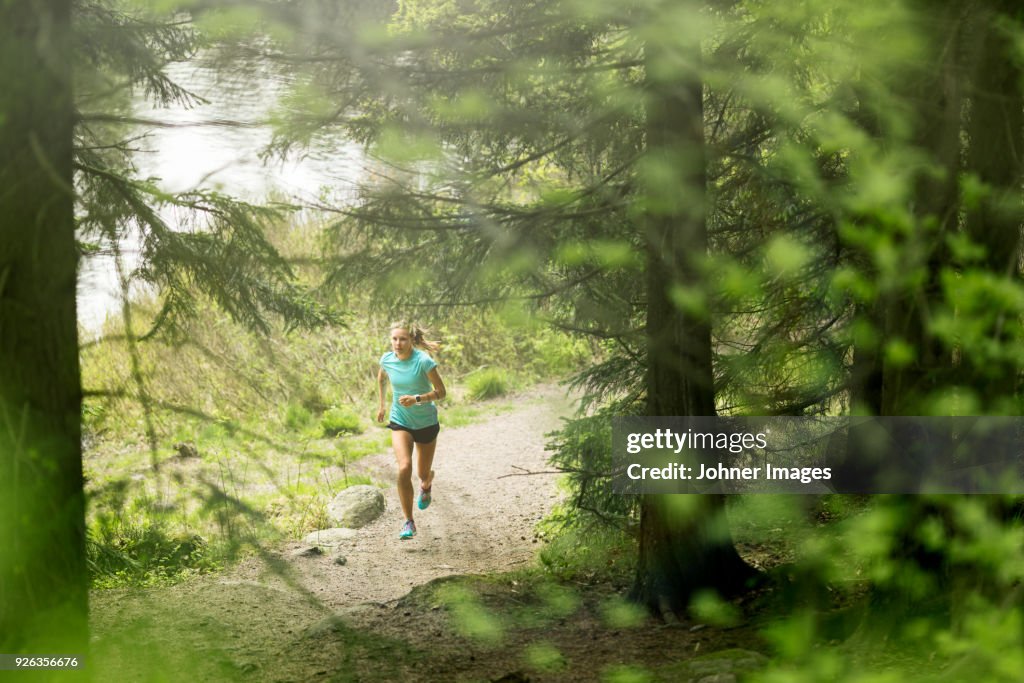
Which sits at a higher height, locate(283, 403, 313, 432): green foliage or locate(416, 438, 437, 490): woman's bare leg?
locate(283, 403, 313, 432): green foliage

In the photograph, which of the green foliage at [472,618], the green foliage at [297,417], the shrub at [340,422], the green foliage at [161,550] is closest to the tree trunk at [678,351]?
the green foliage at [472,618]

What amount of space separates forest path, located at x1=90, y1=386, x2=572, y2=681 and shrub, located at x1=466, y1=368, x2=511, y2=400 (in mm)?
699

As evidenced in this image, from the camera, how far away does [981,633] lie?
1.59 metres

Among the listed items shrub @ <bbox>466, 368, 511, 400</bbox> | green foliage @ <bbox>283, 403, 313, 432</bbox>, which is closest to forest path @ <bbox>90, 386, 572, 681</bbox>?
shrub @ <bbox>466, 368, 511, 400</bbox>

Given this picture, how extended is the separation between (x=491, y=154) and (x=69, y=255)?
89.6 inches

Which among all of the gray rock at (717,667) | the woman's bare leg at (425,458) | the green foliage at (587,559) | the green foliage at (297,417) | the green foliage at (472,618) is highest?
the green foliage at (297,417)

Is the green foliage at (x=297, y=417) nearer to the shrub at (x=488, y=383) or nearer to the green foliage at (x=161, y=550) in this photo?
the green foliage at (x=161, y=550)

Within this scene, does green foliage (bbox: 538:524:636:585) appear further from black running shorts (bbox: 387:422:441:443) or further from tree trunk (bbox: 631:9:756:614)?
black running shorts (bbox: 387:422:441:443)

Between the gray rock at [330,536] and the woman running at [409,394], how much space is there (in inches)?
45.3

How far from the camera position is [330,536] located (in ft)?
25.0

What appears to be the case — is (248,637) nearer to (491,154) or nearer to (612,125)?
(491,154)

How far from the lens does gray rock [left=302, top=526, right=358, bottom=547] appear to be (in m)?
7.48

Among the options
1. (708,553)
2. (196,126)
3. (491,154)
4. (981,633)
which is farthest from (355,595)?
(981,633)

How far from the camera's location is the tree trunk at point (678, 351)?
14.3ft
